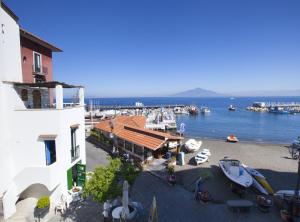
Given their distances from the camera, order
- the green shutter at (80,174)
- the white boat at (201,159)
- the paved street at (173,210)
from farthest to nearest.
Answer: the white boat at (201,159) < the green shutter at (80,174) < the paved street at (173,210)

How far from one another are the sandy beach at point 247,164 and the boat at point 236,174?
35.2 inches

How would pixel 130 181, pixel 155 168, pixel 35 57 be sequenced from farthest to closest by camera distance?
pixel 155 168 → pixel 35 57 → pixel 130 181

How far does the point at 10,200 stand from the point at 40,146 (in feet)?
10.9

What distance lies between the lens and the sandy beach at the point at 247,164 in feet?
51.0

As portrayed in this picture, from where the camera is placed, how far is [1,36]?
12.1 metres

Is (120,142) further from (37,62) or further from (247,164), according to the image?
(247,164)

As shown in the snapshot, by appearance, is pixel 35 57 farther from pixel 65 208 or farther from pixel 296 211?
pixel 296 211

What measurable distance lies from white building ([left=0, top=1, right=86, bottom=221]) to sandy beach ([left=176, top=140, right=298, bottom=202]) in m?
9.22

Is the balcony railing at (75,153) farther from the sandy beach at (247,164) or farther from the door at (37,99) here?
the sandy beach at (247,164)

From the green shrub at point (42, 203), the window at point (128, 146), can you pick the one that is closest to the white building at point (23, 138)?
the green shrub at point (42, 203)

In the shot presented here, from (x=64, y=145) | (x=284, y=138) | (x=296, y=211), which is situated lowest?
(x=284, y=138)

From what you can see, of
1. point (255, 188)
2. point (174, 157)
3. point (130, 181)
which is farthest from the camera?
point (174, 157)

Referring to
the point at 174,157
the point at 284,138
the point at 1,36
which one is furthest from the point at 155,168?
the point at 284,138

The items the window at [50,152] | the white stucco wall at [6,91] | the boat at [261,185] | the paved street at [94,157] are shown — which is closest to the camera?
the white stucco wall at [6,91]
